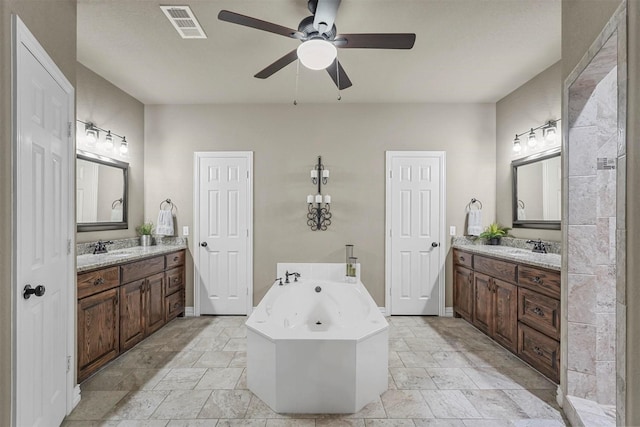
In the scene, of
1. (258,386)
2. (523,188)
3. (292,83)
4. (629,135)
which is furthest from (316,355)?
(523,188)

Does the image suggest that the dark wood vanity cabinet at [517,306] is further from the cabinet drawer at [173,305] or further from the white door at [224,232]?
the cabinet drawer at [173,305]

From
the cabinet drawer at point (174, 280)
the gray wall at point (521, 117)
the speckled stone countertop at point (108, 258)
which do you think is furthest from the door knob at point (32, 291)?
the gray wall at point (521, 117)

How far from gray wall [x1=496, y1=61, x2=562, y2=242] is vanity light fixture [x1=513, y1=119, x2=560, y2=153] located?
57 mm

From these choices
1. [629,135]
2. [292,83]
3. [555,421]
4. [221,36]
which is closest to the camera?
[629,135]

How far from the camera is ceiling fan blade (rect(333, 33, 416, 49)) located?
1954 millimetres

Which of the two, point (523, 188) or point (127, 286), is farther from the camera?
point (523, 188)

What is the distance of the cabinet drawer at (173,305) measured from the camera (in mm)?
3668

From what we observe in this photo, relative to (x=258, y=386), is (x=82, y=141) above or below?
above

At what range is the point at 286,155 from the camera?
13.7ft

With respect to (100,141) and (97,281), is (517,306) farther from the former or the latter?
(100,141)

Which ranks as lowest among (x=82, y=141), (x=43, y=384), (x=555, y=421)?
(x=555, y=421)

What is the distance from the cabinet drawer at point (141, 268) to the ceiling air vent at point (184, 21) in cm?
211

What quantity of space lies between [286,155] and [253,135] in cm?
52

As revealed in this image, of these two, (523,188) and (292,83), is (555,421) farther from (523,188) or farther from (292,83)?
(292,83)
